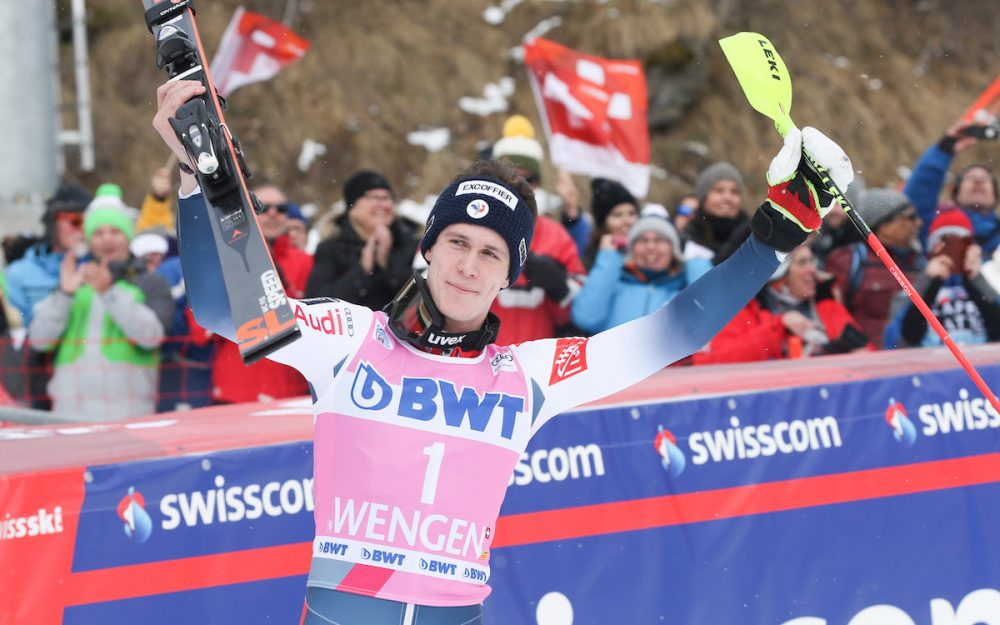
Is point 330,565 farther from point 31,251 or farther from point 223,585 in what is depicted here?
point 31,251

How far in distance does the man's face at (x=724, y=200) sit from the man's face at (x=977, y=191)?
59.8 inches

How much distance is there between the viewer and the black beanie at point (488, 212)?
3.10 metres

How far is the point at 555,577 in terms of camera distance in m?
4.12

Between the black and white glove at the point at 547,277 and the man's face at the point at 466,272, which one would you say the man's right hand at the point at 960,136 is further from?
the man's face at the point at 466,272

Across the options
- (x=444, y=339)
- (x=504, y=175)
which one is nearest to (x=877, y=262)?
(x=504, y=175)

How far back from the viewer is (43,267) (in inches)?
285

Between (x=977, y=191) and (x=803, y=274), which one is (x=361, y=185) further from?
(x=977, y=191)

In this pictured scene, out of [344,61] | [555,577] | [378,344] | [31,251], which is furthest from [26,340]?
[344,61]

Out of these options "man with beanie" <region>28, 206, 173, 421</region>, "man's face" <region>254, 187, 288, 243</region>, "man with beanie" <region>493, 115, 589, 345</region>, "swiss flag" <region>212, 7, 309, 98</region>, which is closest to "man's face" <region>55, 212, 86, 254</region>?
"man with beanie" <region>28, 206, 173, 421</region>

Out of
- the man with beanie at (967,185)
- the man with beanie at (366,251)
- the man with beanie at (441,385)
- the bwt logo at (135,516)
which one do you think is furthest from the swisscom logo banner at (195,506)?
the man with beanie at (967,185)

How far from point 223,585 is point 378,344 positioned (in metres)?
1.05

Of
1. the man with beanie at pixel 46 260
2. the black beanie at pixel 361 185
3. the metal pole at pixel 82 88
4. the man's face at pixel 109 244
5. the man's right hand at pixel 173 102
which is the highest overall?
the man's right hand at pixel 173 102

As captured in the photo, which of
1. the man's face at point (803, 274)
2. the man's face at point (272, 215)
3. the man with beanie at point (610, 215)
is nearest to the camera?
the man's face at point (803, 274)

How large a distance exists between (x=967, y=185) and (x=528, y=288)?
3024 mm
